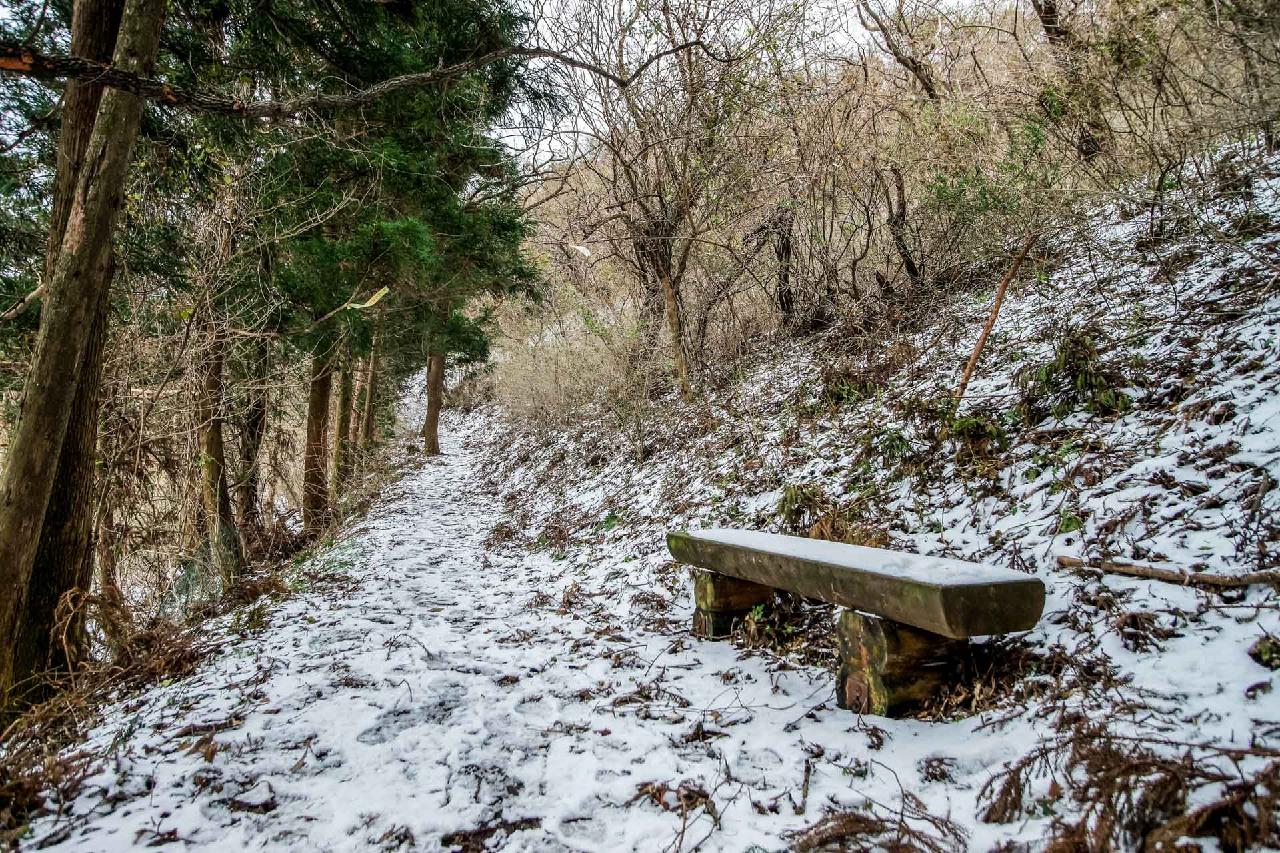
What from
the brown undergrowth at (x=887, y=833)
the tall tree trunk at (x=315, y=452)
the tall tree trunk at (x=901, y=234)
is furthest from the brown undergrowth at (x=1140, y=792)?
the tall tree trunk at (x=315, y=452)

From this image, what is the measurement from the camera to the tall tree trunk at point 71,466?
10.8ft

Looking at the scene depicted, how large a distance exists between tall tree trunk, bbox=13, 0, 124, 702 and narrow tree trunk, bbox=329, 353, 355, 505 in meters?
6.37

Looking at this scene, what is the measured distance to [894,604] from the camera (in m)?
2.41

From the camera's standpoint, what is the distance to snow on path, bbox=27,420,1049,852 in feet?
6.87

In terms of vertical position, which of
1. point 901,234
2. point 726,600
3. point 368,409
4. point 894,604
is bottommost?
point 726,600

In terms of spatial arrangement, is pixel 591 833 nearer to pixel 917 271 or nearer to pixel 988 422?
pixel 988 422

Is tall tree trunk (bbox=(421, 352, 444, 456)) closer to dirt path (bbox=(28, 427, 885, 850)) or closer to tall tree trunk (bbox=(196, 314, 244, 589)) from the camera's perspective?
tall tree trunk (bbox=(196, 314, 244, 589))

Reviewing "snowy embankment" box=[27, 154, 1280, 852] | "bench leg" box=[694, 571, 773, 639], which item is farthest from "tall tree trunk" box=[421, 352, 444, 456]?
"bench leg" box=[694, 571, 773, 639]

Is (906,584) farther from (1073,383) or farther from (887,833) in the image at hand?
(1073,383)

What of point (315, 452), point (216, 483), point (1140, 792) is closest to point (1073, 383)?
point (1140, 792)

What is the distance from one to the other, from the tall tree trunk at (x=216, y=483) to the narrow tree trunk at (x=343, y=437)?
2816 millimetres

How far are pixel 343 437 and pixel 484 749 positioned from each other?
1019 cm

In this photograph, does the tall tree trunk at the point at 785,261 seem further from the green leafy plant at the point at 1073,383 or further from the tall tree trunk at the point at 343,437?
the tall tree trunk at the point at 343,437

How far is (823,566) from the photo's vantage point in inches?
109
